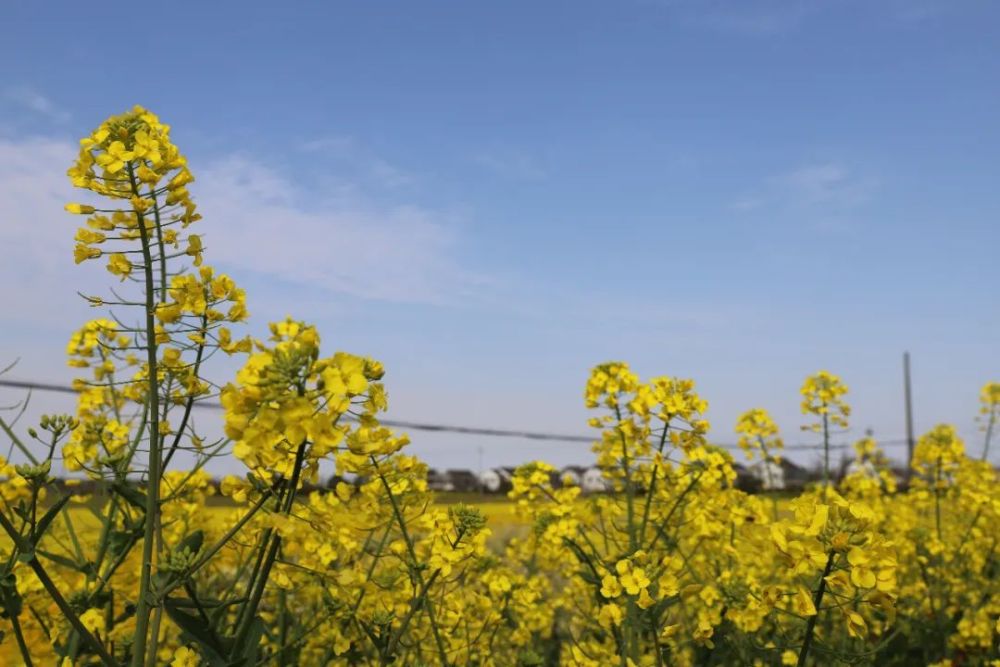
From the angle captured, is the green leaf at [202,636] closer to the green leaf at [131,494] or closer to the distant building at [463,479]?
the green leaf at [131,494]

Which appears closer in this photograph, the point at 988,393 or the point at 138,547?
the point at 138,547

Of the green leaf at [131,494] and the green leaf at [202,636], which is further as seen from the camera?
the green leaf at [131,494]

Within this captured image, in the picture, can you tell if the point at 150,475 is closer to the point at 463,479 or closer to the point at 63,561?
the point at 63,561

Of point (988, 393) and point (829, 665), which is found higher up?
point (988, 393)

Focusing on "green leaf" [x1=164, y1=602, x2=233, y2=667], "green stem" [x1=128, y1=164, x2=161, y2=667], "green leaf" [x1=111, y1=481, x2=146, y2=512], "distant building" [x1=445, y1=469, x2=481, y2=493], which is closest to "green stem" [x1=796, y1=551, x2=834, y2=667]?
"green leaf" [x1=164, y1=602, x2=233, y2=667]

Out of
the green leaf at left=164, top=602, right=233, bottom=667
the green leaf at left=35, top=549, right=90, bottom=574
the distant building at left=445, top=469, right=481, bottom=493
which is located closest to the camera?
the green leaf at left=164, top=602, right=233, bottom=667

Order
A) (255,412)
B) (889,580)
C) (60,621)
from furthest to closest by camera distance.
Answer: (60,621) < (889,580) < (255,412)

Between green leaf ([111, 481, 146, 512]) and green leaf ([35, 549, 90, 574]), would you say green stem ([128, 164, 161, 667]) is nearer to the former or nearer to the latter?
green leaf ([111, 481, 146, 512])

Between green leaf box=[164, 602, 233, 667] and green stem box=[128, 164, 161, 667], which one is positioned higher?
green stem box=[128, 164, 161, 667]

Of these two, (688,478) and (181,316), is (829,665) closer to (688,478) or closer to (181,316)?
(688,478)

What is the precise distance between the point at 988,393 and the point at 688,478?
181 inches

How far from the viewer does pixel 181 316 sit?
2.38 m

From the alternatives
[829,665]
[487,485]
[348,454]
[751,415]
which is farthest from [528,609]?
[487,485]

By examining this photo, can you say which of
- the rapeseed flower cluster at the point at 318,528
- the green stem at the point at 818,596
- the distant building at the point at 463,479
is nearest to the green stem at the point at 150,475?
the rapeseed flower cluster at the point at 318,528
